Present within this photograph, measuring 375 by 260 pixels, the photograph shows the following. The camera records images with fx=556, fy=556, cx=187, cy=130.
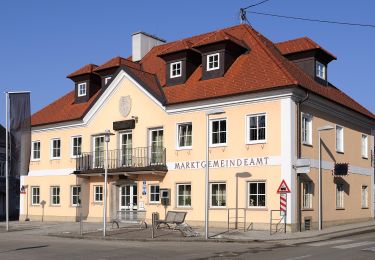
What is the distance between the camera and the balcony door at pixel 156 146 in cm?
2986

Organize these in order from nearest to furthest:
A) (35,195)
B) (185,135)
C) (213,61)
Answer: (185,135), (213,61), (35,195)

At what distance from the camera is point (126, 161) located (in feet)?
103

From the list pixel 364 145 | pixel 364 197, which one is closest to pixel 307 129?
pixel 364 145

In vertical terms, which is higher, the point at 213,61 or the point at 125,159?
the point at 213,61

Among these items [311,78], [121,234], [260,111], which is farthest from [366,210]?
[121,234]

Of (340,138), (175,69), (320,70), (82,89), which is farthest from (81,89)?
(340,138)

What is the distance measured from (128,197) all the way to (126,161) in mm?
2091

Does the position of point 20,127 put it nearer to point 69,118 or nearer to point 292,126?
point 69,118

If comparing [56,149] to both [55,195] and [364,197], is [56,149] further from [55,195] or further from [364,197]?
[364,197]

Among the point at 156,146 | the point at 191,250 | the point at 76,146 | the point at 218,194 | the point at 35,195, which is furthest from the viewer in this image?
the point at 35,195

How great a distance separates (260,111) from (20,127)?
13.1 m

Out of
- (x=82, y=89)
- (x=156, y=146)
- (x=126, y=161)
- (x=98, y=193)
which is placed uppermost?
(x=82, y=89)

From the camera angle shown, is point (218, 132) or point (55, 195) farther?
point (55, 195)

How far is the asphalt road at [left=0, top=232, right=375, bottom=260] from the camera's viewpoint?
52.6ft
